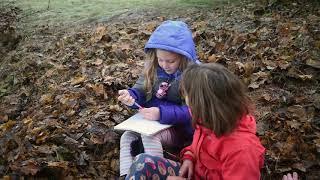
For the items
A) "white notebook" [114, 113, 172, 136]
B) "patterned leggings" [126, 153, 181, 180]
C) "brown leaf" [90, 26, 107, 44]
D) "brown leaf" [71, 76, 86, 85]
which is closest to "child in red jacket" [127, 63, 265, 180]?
"patterned leggings" [126, 153, 181, 180]

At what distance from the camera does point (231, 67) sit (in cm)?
466

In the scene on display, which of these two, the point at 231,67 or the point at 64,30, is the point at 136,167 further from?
the point at 64,30

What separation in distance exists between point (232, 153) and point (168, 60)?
3.77 feet

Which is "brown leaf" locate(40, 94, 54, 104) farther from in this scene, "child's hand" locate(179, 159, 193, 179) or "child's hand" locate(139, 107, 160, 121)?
"child's hand" locate(179, 159, 193, 179)

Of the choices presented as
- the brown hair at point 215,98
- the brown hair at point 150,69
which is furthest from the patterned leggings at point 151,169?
the brown hair at point 150,69

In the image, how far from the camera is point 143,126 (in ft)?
10.2

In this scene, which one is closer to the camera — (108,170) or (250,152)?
(250,152)

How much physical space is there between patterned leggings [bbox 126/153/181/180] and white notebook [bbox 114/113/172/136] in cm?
22

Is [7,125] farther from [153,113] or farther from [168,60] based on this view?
[168,60]

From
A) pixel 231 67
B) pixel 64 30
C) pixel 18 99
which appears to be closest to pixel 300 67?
pixel 231 67

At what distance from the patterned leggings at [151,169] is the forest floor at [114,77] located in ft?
2.32

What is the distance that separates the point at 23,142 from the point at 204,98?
2.19 m

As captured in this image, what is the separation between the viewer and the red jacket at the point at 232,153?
7.41ft

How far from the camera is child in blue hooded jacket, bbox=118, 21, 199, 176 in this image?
3117 mm
